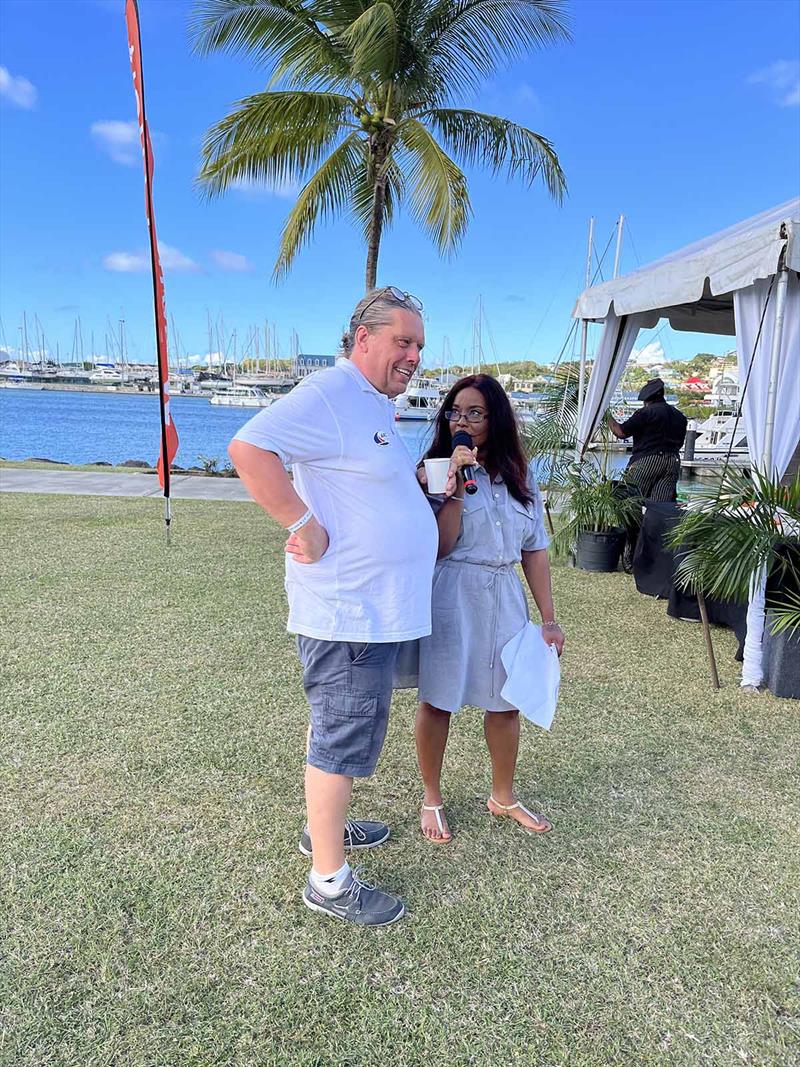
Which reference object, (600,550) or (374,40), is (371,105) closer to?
(374,40)

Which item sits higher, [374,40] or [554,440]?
[374,40]

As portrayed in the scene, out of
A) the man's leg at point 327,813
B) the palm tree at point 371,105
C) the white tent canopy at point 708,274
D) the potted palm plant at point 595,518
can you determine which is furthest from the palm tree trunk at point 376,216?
the man's leg at point 327,813

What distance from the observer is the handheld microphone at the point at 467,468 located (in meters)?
2.24

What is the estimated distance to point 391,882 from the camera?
242cm

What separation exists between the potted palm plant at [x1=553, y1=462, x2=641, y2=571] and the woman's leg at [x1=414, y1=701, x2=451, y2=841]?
181 inches

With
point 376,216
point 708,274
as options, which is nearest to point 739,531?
point 708,274

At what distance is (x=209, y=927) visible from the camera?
2160mm

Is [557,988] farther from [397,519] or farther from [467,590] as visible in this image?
[397,519]

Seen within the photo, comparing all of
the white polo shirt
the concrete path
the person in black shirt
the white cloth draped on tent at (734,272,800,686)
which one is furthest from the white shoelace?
the concrete path

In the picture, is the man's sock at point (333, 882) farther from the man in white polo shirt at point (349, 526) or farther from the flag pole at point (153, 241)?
the flag pole at point (153, 241)

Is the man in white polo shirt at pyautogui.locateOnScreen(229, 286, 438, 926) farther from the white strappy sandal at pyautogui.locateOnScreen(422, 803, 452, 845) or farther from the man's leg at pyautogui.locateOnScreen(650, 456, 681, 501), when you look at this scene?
the man's leg at pyautogui.locateOnScreen(650, 456, 681, 501)

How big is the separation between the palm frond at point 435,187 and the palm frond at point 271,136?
0.96 m

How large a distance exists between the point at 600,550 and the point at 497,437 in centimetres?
482

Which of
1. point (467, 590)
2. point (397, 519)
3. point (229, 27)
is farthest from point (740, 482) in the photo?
point (229, 27)
